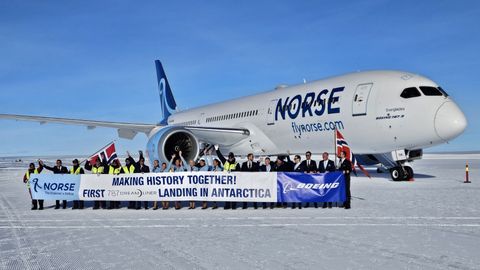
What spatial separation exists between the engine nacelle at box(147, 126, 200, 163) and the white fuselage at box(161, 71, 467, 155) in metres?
3.26

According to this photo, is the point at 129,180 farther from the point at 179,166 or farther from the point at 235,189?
the point at 235,189

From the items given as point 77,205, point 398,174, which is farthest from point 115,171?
point 398,174

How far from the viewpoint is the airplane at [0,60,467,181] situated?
512 inches

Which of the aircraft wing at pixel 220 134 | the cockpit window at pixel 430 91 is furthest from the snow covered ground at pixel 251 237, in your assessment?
the aircraft wing at pixel 220 134

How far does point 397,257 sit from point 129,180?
22.8 ft

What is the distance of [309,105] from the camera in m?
15.9

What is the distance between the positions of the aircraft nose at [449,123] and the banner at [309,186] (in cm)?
453

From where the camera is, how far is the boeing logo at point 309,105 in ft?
49.2

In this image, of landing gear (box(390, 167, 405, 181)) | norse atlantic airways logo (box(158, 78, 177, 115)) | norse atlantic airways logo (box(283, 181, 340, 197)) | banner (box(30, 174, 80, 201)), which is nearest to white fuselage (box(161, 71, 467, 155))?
landing gear (box(390, 167, 405, 181))

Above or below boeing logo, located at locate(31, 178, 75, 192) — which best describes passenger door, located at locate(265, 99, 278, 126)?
above

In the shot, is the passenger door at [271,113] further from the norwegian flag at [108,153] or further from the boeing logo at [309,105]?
the norwegian flag at [108,153]

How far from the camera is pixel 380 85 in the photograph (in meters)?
14.0

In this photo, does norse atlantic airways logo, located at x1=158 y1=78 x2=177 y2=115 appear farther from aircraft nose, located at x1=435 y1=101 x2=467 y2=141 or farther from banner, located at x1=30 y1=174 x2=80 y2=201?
aircraft nose, located at x1=435 y1=101 x2=467 y2=141

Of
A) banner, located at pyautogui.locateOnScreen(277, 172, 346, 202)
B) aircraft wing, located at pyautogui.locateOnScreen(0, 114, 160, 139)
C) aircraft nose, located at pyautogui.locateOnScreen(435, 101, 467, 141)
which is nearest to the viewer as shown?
banner, located at pyautogui.locateOnScreen(277, 172, 346, 202)
